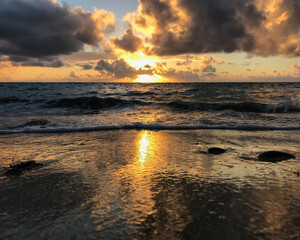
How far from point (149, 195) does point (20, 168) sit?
8.49 feet

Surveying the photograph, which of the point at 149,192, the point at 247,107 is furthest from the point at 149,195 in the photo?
the point at 247,107

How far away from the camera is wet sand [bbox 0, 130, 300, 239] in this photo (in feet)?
7.33

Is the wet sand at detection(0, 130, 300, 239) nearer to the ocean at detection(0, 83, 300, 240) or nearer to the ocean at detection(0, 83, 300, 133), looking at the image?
the ocean at detection(0, 83, 300, 240)

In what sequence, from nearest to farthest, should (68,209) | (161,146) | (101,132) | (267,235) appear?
(267,235), (68,209), (161,146), (101,132)

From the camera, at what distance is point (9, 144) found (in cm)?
623

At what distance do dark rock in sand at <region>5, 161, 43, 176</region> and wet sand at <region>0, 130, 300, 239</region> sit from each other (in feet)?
0.40

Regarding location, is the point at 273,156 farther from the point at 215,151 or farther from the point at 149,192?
the point at 149,192

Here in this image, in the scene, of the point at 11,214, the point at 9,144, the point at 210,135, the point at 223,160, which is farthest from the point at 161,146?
the point at 9,144

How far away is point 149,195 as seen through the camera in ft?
9.84

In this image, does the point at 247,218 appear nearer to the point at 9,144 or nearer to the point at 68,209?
Result: the point at 68,209

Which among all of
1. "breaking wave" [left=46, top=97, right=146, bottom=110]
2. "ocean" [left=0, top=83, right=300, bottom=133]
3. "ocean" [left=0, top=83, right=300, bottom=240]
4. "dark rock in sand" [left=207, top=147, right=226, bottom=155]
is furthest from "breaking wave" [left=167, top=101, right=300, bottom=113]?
"dark rock in sand" [left=207, top=147, right=226, bottom=155]

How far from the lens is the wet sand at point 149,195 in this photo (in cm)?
223

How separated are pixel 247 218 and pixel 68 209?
205cm

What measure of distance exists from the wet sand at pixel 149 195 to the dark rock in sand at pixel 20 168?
0.12 m
